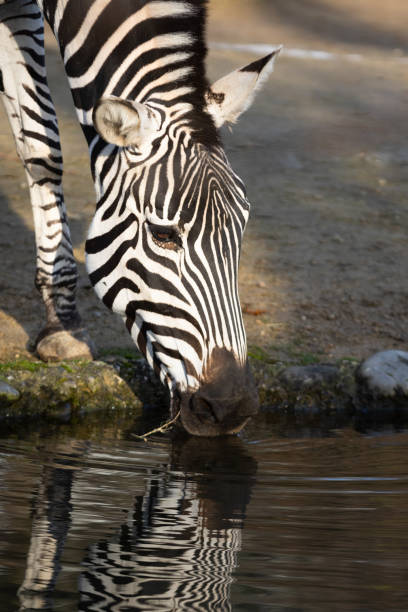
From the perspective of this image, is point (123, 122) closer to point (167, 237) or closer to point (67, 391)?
point (167, 237)

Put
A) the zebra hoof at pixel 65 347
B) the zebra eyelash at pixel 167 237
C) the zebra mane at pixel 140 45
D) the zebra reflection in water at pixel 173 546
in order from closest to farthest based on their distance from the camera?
1. the zebra reflection in water at pixel 173 546
2. the zebra eyelash at pixel 167 237
3. the zebra mane at pixel 140 45
4. the zebra hoof at pixel 65 347

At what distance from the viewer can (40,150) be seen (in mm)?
5301

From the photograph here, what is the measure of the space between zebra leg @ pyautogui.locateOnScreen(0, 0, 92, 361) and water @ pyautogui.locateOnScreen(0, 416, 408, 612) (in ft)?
3.92

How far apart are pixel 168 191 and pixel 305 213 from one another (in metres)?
5.00

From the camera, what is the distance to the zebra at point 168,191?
3514 mm

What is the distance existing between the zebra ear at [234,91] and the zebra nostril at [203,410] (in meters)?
1.30

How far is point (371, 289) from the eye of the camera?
6.81 m

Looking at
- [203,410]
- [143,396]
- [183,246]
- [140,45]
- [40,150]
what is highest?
[140,45]

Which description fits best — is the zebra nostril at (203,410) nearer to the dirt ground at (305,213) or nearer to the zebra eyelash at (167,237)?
the zebra eyelash at (167,237)

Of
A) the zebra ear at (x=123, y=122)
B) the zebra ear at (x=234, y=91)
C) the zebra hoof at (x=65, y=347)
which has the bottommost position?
the zebra hoof at (x=65, y=347)

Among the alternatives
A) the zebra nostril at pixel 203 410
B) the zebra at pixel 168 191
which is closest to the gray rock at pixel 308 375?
the zebra at pixel 168 191

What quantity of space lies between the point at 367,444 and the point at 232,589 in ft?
6.62

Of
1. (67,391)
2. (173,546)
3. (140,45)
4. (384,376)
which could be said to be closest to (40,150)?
(140,45)

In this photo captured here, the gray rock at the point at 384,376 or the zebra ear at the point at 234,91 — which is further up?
the zebra ear at the point at 234,91
